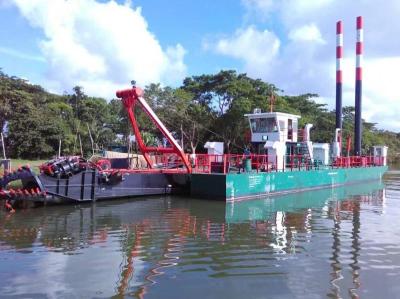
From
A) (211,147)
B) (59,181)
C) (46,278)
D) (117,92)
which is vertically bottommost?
(46,278)

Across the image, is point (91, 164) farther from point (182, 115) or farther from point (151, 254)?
point (182, 115)

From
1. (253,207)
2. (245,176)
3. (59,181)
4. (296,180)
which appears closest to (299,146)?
(296,180)

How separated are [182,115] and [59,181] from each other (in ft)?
82.0

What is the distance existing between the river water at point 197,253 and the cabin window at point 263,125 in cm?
936

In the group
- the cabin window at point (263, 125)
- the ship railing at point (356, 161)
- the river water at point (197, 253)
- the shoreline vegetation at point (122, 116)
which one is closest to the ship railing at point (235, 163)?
the cabin window at point (263, 125)

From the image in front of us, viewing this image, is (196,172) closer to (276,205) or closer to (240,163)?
(240,163)

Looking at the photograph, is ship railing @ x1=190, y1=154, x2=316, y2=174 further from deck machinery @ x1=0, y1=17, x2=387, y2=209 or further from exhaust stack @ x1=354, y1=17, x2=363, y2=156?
exhaust stack @ x1=354, y1=17, x2=363, y2=156

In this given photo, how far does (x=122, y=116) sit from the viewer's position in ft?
143

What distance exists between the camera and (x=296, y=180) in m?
23.0

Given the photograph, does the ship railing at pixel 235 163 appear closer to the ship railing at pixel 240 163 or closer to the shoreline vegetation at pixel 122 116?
the ship railing at pixel 240 163

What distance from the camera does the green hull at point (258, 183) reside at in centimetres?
1861

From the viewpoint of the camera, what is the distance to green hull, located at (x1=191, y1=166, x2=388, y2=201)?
733 inches

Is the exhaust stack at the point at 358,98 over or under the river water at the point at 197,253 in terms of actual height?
over

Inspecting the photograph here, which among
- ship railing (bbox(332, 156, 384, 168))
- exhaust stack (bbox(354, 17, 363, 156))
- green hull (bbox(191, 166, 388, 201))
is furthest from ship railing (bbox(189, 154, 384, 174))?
exhaust stack (bbox(354, 17, 363, 156))
